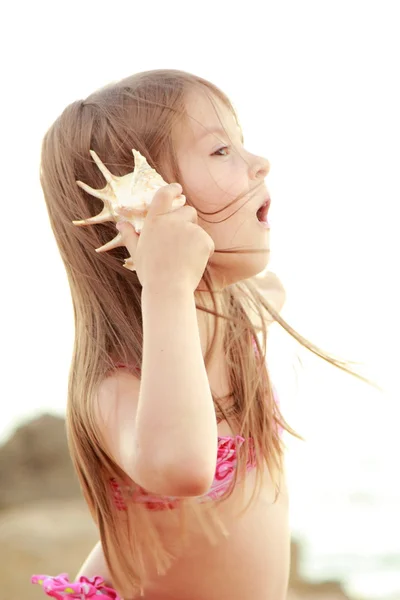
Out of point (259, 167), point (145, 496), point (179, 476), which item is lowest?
point (145, 496)

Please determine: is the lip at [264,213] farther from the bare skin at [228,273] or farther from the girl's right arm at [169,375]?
the girl's right arm at [169,375]

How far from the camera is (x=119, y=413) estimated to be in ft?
5.65

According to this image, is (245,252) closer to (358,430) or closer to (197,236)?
(197,236)

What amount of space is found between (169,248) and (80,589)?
995 millimetres

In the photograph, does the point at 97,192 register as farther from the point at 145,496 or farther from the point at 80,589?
the point at 80,589

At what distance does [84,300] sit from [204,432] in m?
0.62

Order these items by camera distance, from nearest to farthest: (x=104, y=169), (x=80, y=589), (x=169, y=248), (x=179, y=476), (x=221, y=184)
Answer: (x=179, y=476) < (x=169, y=248) < (x=104, y=169) < (x=221, y=184) < (x=80, y=589)

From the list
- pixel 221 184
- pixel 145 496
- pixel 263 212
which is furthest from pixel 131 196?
pixel 145 496

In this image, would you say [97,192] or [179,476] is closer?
[179,476]

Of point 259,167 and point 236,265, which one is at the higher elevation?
point 259,167

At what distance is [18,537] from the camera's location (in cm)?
496

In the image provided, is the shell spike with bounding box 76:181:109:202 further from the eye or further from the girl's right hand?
the eye

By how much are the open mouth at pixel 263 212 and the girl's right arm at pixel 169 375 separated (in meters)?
0.35

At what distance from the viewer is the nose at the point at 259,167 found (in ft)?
6.48
